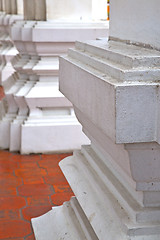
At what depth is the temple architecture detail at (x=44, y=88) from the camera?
4031 millimetres

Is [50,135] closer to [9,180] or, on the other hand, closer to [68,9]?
[9,180]

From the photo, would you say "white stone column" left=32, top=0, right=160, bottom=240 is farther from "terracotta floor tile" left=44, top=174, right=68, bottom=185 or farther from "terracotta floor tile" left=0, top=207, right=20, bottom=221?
"terracotta floor tile" left=44, top=174, right=68, bottom=185

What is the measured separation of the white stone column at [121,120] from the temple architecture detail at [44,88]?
6.48 feet

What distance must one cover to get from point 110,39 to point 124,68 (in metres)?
0.60

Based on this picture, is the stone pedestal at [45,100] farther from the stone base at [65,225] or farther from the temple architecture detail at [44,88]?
the stone base at [65,225]

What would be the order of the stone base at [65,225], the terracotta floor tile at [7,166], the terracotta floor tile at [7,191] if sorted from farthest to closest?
the terracotta floor tile at [7,166] < the terracotta floor tile at [7,191] < the stone base at [65,225]

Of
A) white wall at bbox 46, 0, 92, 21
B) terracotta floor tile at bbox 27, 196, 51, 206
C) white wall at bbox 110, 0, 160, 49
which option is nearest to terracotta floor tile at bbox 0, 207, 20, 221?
terracotta floor tile at bbox 27, 196, 51, 206

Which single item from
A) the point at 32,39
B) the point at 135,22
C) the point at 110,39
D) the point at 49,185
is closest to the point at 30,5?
the point at 32,39

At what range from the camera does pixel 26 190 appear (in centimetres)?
323

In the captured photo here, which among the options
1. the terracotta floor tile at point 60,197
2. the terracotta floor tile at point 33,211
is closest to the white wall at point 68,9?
the terracotta floor tile at point 60,197

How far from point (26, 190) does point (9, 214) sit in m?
0.43

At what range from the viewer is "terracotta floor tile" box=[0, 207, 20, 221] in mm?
2760

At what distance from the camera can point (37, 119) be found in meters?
4.09

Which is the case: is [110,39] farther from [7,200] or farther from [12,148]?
[12,148]
